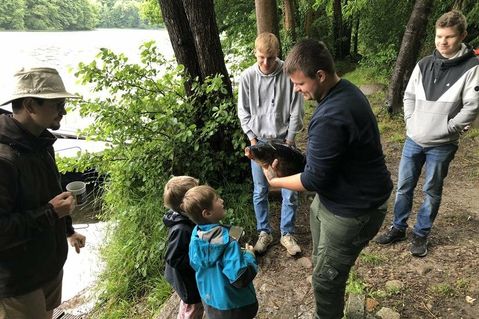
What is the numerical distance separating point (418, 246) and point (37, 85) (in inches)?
123

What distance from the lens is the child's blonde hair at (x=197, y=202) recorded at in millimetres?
1976

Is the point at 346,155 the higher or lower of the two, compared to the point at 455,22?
lower

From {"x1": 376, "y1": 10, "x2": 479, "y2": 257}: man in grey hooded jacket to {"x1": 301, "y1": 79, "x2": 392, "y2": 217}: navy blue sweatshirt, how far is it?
3.93 feet

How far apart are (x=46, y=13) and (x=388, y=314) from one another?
2194cm

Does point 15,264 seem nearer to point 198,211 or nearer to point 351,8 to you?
point 198,211

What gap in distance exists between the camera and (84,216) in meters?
7.45

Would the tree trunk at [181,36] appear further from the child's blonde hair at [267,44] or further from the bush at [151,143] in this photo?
the child's blonde hair at [267,44]

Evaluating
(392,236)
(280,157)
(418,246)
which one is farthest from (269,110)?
(418,246)

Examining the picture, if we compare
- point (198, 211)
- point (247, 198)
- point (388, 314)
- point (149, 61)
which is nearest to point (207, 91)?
point (149, 61)

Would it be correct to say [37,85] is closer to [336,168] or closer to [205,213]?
[205,213]

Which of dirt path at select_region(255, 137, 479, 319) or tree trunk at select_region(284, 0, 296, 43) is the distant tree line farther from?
dirt path at select_region(255, 137, 479, 319)

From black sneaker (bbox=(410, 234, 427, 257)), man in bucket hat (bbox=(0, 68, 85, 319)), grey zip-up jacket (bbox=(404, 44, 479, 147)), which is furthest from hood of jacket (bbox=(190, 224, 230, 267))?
black sneaker (bbox=(410, 234, 427, 257))

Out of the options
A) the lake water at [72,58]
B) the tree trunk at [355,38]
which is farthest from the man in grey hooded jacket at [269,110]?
the tree trunk at [355,38]

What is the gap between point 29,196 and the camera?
192 cm
